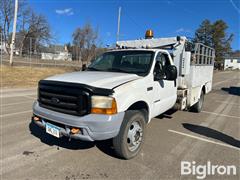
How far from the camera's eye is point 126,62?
181 inches

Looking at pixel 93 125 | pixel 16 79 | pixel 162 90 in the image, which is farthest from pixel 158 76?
pixel 16 79

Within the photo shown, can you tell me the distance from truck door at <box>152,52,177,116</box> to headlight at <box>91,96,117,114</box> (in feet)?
4.40

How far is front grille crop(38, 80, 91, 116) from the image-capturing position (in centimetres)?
303

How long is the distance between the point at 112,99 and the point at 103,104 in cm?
15

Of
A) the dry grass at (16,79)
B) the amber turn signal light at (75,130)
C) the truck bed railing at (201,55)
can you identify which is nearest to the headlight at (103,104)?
the amber turn signal light at (75,130)

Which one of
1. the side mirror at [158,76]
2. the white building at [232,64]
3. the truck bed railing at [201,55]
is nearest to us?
the side mirror at [158,76]

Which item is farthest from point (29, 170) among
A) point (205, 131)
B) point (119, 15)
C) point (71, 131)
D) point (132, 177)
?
point (119, 15)

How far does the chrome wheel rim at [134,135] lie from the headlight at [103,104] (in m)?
0.73

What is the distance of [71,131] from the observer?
123 inches

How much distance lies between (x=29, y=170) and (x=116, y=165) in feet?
4.58

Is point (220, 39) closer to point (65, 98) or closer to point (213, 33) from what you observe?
point (213, 33)

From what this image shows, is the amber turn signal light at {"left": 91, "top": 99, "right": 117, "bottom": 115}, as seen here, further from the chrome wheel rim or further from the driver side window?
the driver side window

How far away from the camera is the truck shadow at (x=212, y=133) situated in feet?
15.1

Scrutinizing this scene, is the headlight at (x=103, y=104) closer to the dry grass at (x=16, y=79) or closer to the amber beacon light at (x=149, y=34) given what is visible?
the amber beacon light at (x=149, y=34)
